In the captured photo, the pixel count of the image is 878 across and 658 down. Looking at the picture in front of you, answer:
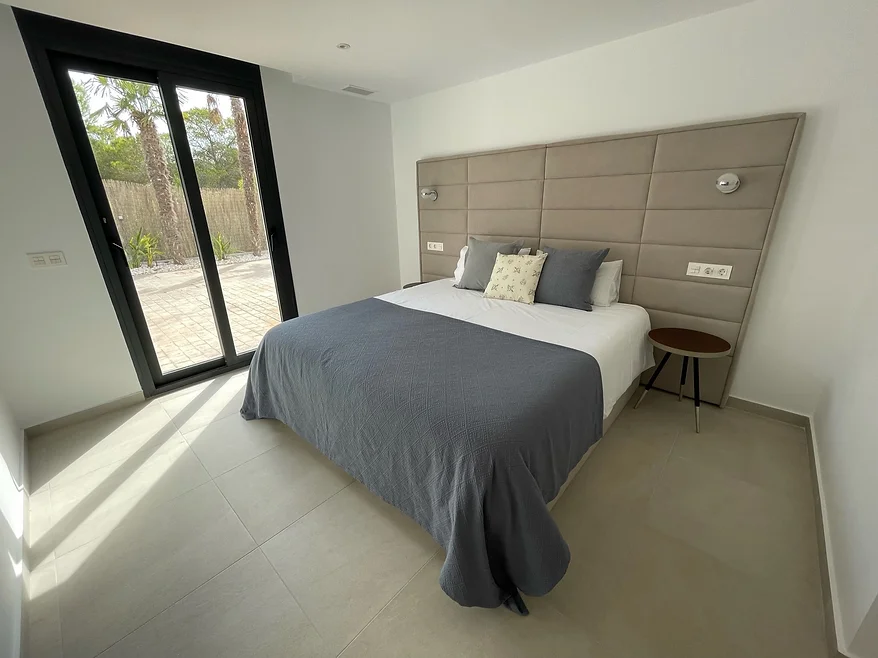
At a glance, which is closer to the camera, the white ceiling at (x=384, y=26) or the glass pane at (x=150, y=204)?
the white ceiling at (x=384, y=26)

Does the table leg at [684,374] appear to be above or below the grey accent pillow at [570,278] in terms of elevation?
below

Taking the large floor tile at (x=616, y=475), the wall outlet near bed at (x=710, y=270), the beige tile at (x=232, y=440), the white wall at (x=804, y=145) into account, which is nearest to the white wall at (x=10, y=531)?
the beige tile at (x=232, y=440)

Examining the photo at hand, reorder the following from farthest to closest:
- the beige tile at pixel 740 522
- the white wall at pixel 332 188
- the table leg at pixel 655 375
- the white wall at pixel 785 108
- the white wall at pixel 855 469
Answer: the white wall at pixel 332 188
the table leg at pixel 655 375
the white wall at pixel 785 108
the beige tile at pixel 740 522
the white wall at pixel 855 469

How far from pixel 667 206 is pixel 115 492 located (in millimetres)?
3537

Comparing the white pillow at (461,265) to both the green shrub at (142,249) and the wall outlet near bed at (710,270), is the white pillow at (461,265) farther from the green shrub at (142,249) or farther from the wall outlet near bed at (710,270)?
the green shrub at (142,249)

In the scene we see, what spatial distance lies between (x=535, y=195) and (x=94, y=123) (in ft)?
9.78

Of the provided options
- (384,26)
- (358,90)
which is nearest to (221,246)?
(358,90)

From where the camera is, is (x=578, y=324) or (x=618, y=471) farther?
(x=578, y=324)

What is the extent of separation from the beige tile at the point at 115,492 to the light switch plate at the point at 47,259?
1265 mm

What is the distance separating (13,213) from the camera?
2.04m

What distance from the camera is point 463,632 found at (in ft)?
4.09

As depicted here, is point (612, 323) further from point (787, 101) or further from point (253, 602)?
point (253, 602)

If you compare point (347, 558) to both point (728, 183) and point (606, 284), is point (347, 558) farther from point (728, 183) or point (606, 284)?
point (728, 183)

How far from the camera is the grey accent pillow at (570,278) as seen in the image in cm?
244
